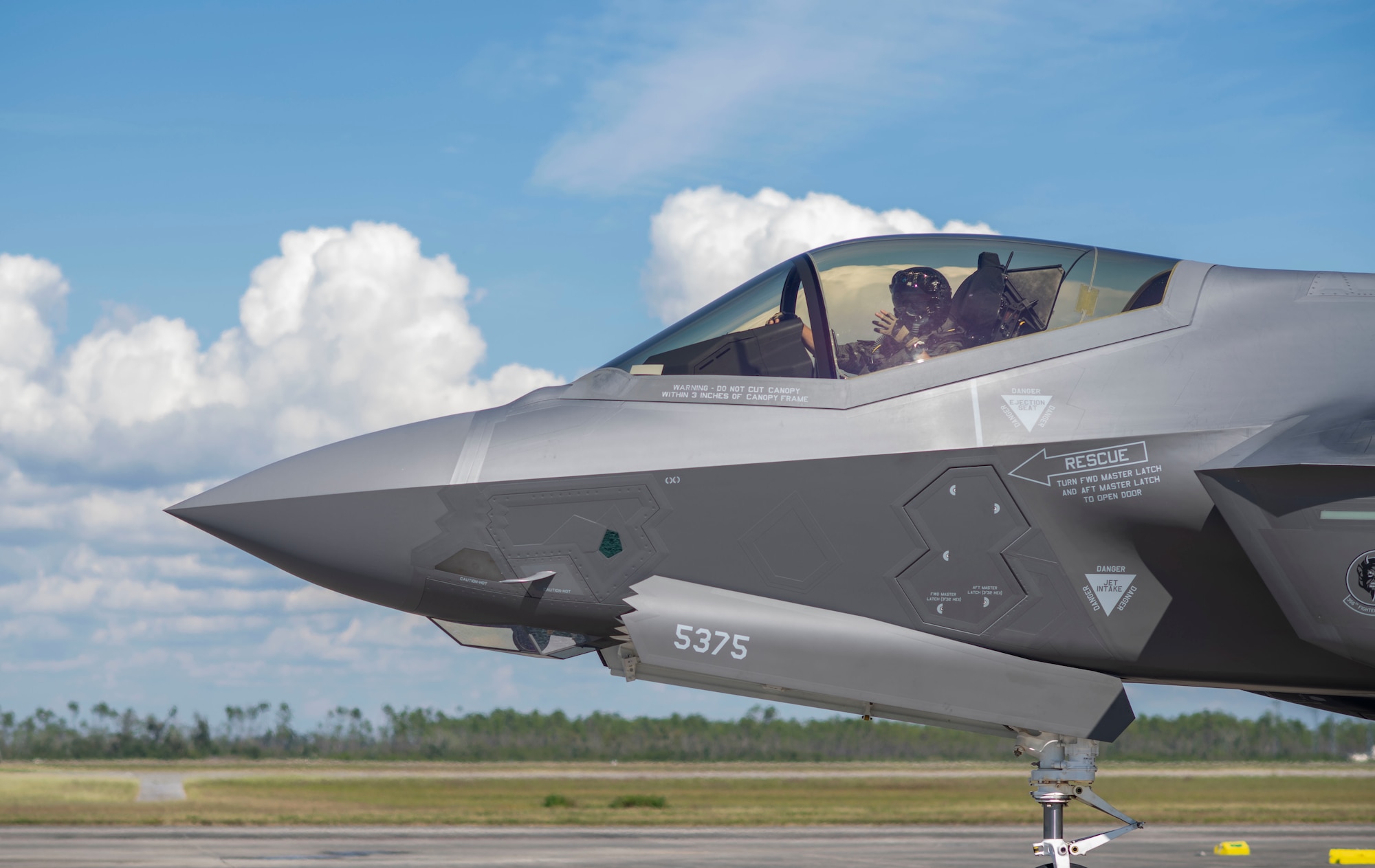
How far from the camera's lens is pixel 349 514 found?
5559mm

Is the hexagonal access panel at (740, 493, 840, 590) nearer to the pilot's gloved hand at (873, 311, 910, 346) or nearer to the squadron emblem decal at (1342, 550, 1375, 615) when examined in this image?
the pilot's gloved hand at (873, 311, 910, 346)

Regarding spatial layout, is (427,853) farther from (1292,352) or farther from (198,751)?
(198,751)

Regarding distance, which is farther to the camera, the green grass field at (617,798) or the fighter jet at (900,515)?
the green grass field at (617,798)

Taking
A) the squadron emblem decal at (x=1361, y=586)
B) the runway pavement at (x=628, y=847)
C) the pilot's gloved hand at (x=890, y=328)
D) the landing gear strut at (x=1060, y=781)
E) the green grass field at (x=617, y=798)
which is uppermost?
the pilot's gloved hand at (x=890, y=328)

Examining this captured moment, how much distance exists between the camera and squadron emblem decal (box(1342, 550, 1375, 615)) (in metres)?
4.76

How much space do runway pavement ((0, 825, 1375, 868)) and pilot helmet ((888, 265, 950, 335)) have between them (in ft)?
48.8

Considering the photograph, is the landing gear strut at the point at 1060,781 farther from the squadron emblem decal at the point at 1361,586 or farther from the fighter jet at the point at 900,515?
the squadron emblem decal at the point at 1361,586

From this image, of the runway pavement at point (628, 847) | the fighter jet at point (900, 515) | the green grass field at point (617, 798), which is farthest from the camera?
the green grass field at point (617, 798)

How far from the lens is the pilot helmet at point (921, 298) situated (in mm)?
5809

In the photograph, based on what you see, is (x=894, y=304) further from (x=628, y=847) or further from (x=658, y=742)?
(x=658, y=742)

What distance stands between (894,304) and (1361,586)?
2.44 metres

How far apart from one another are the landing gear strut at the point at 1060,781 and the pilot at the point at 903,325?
2031 mm

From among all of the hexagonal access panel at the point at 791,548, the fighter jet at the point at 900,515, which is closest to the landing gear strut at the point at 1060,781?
the fighter jet at the point at 900,515

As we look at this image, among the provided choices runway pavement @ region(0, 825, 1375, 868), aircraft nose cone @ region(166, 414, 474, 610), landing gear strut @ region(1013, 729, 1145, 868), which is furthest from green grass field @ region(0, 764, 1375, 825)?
aircraft nose cone @ region(166, 414, 474, 610)
